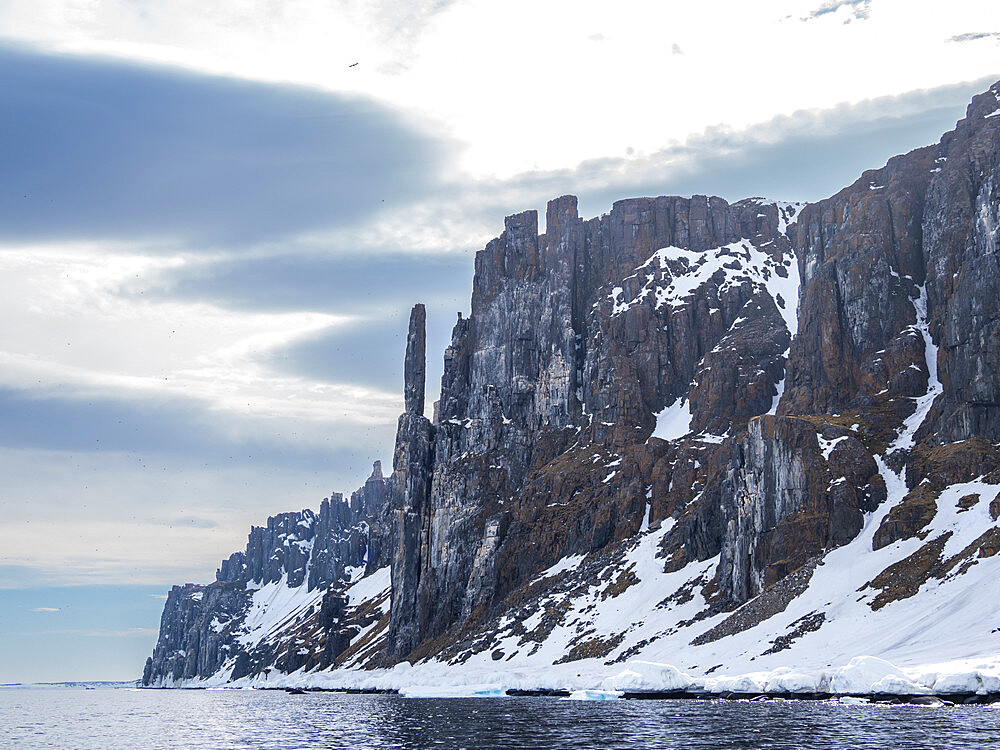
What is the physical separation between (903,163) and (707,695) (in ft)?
408

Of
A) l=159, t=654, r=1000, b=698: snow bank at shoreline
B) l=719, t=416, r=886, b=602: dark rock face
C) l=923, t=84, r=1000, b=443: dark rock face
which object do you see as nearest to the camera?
l=159, t=654, r=1000, b=698: snow bank at shoreline

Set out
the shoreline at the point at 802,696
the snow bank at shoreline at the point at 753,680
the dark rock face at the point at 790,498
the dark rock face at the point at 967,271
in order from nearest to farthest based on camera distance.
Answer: the shoreline at the point at 802,696 → the snow bank at shoreline at the point at 753,680 → the dark rock face at the point at 790,498 → the dark rock face at the point at 967,271

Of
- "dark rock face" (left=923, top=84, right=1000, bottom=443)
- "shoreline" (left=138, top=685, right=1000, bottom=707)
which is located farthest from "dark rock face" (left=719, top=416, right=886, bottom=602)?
"shoreline" (left=138, top=685, right=1000, bottom=707)

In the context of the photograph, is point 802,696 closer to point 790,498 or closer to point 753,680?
point 753,680

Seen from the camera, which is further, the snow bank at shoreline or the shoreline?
the snow bank at shoreline

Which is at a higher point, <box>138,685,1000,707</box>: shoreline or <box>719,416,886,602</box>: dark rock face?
<box>719,416,886,602</box>: dark rock face

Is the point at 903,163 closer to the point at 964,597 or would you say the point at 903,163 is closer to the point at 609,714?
the point at 964,597

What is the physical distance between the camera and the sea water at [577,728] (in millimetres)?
57875

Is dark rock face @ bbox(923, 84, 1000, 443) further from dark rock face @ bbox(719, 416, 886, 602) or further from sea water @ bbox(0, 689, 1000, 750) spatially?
sea water @ bbox(0, 689, 1000, 750)

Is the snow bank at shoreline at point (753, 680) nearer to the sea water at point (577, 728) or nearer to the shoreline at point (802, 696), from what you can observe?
the shoreline at point (802, 696)

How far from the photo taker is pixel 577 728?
71.6 m

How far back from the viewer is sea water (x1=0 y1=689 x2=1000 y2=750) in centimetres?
5788

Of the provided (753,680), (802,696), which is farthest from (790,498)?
(802,696)

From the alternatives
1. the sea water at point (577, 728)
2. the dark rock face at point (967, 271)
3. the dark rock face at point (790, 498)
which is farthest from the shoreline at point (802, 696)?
the dark rock face at point (967, 271)
